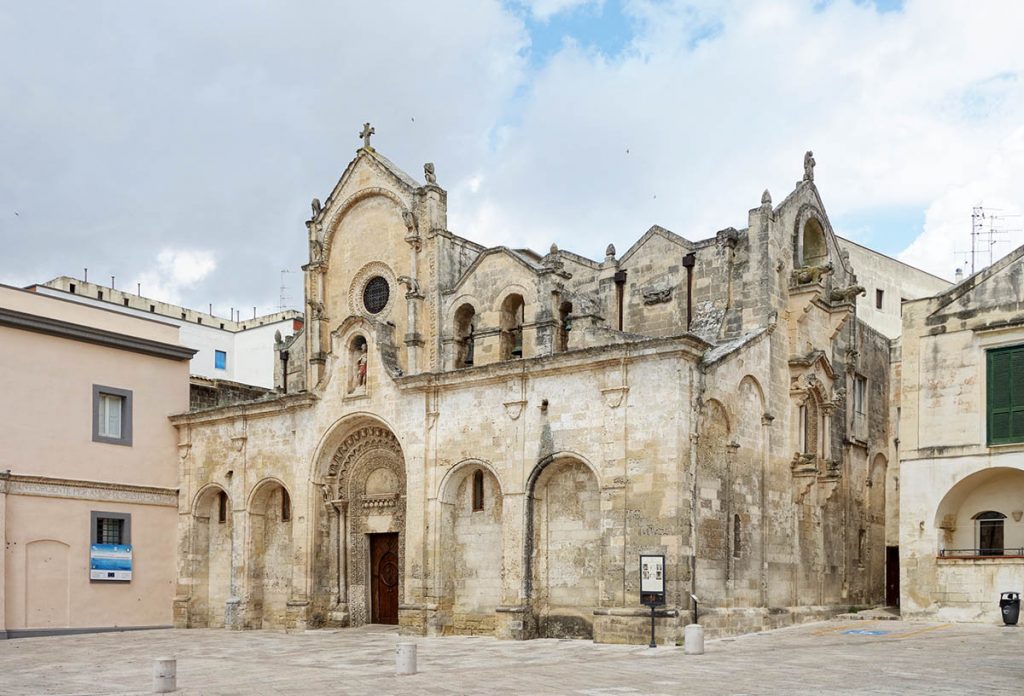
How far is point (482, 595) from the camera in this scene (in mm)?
27406

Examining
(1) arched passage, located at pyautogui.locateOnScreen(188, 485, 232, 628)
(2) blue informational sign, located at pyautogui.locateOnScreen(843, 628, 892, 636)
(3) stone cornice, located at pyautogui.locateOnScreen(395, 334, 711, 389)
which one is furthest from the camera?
(1) arched passage, located at pyautogui.locateOnScreen(188, 485, 232, 628)

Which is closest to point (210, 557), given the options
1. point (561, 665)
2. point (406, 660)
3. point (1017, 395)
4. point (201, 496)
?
point (201, 496)

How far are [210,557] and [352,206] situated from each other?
11.9 m

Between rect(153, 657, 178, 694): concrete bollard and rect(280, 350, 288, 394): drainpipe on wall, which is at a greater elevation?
rect(280, 350, 288, 394): drainpipe on wall

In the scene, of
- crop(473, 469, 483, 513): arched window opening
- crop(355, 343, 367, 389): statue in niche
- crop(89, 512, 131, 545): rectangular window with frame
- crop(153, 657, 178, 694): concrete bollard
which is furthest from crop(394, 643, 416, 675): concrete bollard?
crop(89, 512, 131, 545): rectangular window with frame

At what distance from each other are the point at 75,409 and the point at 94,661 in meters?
11.0

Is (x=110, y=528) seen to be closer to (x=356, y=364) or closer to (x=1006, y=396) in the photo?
(x=356, y=364)

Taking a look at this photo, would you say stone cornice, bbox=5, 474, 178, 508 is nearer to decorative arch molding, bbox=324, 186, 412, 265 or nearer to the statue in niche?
the statue in niche

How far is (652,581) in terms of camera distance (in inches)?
914

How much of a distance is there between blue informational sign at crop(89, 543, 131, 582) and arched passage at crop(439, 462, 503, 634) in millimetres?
11079

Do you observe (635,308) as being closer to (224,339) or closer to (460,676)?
(460,676)

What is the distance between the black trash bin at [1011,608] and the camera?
80.2 ft

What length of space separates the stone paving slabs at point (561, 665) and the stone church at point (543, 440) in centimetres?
186

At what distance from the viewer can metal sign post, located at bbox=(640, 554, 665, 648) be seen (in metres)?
23.1
